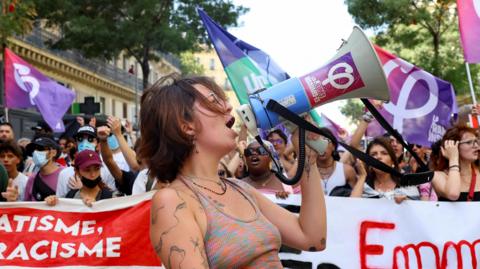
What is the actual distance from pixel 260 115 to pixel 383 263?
2.77m

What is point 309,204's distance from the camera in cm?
215

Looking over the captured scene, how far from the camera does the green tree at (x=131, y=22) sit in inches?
760

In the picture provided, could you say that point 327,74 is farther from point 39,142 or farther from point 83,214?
point 39,142

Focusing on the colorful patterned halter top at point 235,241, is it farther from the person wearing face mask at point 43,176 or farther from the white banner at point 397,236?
the person wearing face mask at point 43,176

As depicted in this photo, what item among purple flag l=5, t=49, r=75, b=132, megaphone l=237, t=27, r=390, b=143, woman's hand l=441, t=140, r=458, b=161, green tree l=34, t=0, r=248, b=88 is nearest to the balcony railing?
green tree l=34, t=0, r=248, b=88

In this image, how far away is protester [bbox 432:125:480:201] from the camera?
4.41 m

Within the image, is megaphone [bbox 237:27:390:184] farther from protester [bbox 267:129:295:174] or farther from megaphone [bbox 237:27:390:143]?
protester [bbox 267:129:295:174]

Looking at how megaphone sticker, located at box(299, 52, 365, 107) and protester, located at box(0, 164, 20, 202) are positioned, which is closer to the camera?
megaphone sticker, located at box(299, 52, 365, 107)

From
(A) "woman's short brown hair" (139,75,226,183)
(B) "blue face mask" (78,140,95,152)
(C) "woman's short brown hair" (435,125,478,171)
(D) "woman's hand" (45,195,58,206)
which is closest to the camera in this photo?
(A) "woman's short brown hair" (139,75,226,183)

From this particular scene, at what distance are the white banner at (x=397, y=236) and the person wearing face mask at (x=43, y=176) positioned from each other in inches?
87.6

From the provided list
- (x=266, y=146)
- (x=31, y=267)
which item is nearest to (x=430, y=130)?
(x=31, y=267)

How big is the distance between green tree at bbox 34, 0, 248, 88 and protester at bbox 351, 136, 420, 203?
48.3 feet

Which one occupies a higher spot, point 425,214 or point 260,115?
point 260,115

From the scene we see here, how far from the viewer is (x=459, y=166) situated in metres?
4.61
